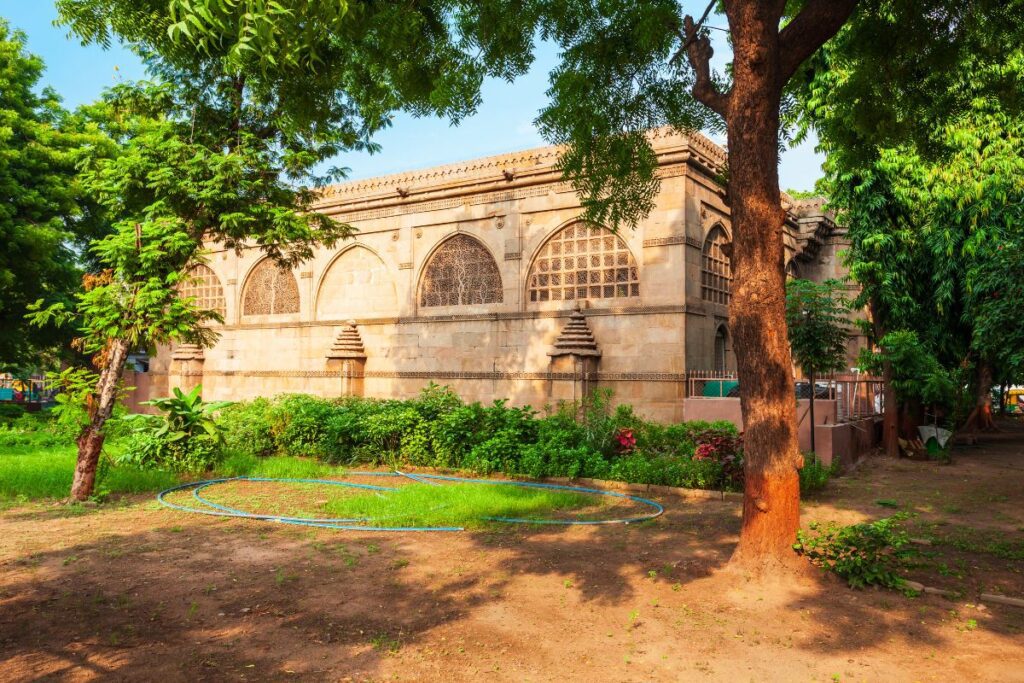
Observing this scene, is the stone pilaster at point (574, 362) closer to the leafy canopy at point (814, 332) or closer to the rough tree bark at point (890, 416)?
the leafy canopy at point (814, 332)

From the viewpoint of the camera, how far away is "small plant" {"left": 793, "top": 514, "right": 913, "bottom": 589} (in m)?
5.62

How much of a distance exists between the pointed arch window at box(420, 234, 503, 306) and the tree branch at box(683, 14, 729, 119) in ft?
35.8

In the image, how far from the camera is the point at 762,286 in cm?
584

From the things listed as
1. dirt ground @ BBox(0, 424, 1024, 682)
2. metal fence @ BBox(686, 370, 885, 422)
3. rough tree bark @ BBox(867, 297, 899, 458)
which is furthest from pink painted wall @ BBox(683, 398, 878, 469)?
dirt ground @ BBox(0, 424, 1024, 682)

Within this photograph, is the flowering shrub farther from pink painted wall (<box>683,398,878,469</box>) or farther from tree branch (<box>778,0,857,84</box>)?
tree branch (<box>778,0,857,84</box>)

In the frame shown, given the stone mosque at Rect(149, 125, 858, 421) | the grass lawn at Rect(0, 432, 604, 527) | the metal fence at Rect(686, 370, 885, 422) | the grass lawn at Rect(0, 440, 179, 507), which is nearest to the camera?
the grass lawn at Rect(0, 432, 604, 527)

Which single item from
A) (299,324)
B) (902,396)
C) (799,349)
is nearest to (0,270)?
(299,324)

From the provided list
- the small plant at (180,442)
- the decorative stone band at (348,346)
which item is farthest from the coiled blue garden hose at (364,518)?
the decorative stone band at (348,346)

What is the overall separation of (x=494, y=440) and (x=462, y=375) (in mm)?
6266

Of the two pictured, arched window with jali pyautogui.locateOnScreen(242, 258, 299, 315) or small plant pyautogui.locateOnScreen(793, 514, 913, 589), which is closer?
small plant pyautogui.locateOnScreen(793, 514, 913, 589)

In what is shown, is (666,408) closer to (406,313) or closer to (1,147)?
(406,313)

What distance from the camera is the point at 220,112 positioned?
10.6 m

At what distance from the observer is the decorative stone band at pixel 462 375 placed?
49.7ft

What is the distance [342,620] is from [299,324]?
54.3ft
